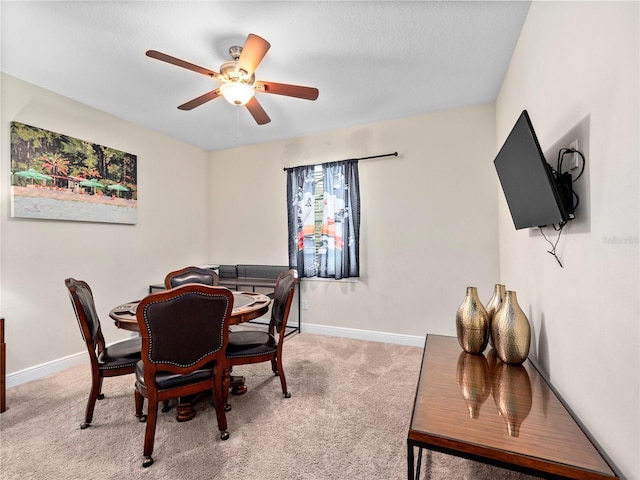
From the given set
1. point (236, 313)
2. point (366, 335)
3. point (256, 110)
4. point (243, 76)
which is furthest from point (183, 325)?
point (366, 335)

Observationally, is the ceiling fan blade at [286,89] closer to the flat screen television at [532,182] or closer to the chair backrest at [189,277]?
the flat screen television at [532,182]

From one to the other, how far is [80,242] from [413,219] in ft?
11.7

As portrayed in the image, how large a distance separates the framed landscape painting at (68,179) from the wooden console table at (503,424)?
3.44 m

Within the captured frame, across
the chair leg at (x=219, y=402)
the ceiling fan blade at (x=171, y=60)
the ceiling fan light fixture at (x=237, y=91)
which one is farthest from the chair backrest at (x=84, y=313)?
the ceiling fan light fixture at (x=237, y=91)

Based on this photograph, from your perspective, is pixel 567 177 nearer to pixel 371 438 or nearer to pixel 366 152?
pixel 371 438

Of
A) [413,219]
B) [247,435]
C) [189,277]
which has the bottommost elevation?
[247,435]

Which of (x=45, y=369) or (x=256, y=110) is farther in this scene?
(x=45, y=369)

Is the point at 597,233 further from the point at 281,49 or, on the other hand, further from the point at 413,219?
the point at 413,219

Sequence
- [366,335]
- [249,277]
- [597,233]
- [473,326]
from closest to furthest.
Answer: [597,233], [473,326], [366,335], [249,277]

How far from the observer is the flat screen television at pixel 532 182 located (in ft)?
4.00

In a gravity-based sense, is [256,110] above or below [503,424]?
above

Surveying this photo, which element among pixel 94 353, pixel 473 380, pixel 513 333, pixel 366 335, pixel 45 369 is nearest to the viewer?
pixel 473 380

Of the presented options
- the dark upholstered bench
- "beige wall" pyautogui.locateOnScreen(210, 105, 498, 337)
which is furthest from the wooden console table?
the dark upholstered bench

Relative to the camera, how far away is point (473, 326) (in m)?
1.79
